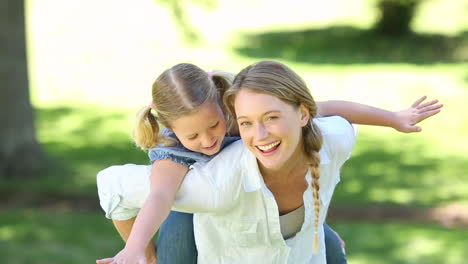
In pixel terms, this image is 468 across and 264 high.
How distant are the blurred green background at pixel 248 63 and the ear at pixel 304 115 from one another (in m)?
4.34

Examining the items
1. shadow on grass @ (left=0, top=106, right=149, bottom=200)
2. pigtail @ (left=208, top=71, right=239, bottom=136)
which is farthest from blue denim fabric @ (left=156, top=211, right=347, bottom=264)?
shadow on grass @ (left=0, top=106, right=149, bottom=200)

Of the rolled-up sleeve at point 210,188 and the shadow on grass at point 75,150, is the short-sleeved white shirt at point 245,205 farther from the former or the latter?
the shadow on grass at point 75,150

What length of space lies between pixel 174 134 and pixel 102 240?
14.7 feet

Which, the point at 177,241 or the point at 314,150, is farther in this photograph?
the point at 177,241

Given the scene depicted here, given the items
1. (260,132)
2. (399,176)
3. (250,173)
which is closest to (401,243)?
(399,176)

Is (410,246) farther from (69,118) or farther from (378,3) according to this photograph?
(378,3)

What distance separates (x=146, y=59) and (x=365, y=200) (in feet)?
26.7

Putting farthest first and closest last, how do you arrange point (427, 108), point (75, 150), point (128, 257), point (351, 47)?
point (351, 47), point (75, 150), point (427, 108), point (128, 257)

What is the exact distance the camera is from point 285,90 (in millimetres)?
2828

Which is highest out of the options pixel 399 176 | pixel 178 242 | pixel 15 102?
pixel 178 242

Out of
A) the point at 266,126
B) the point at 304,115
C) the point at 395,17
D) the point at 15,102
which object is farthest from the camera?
the point at 395,17

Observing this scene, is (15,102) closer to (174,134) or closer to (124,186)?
(174,134)

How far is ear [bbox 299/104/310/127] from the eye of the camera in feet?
9.53

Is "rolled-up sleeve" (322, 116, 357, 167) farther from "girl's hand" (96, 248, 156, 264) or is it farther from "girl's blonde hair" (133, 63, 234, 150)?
"girl's hand" (96, 248, 156, 264)
